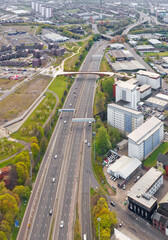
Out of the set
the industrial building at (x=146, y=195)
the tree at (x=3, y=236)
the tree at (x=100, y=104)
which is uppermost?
the tree at (x=100, y=104)

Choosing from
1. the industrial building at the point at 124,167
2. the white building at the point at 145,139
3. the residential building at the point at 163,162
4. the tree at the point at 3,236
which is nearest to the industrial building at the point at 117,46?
the white building at the point at 145,139

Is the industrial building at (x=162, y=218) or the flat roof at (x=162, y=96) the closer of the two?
the industrial building at (x=162, y=218)

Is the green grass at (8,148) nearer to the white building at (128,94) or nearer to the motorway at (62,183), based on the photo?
the motorway at (62,183)

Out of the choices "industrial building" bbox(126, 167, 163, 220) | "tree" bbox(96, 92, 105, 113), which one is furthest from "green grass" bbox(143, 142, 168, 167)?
"tree" bbox(96, 92, 105, 113)

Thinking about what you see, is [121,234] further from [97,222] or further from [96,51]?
[96,51]

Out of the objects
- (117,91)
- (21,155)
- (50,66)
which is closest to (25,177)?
(21,155)

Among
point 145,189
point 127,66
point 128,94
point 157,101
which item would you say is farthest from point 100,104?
point 127,66

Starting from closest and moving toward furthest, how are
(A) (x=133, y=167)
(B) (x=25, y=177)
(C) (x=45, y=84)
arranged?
(B) (x=25, y=177), (A) (x=133, y=167), (C) (x=45, y=84)
